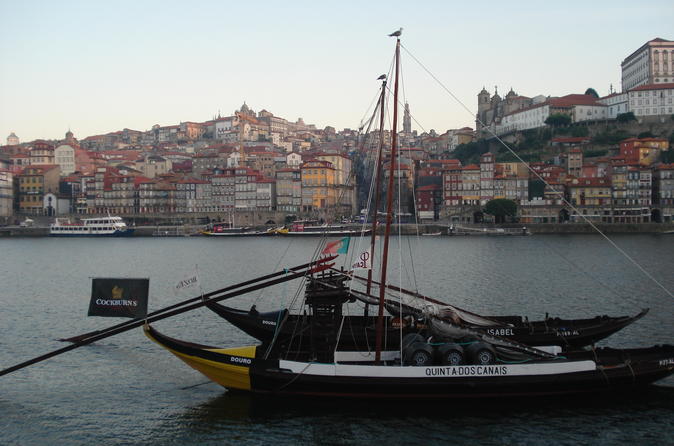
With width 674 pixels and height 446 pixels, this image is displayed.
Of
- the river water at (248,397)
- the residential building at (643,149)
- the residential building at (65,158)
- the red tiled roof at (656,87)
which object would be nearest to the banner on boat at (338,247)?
the river water at (248,397)

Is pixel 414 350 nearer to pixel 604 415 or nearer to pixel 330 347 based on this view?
pixel 330 347

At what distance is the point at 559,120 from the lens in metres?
115

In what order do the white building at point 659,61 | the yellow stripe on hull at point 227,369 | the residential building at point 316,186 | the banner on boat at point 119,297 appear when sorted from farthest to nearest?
the white building at point 659,61, the residential building at point 316,186, the yellow stripe on hull at point 227,369, the banner on boat at point 119,297

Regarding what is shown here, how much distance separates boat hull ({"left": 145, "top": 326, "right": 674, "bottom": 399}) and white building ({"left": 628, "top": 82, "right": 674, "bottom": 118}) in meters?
106

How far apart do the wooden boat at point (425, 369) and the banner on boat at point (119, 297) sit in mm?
710

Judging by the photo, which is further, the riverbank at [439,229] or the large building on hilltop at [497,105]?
the large building on hilltop at [497,105]

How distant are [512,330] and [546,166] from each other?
3406 inches

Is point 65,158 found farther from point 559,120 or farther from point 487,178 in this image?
point 559,120

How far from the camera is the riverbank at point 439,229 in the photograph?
3396 inches

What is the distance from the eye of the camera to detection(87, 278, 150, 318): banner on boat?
52.0 feet

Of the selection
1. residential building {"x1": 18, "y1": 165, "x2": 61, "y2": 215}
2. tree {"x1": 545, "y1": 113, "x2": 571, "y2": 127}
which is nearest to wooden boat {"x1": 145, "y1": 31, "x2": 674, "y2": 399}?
tree {"x1": 545, "y1": 113, "x2": 571, "y2": 127}

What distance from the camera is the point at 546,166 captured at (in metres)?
101

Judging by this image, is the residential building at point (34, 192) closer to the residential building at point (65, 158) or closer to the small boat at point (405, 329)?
the residential building at point (65, 158)

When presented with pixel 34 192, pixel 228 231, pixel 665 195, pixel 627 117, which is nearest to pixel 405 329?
pixel 228 231
